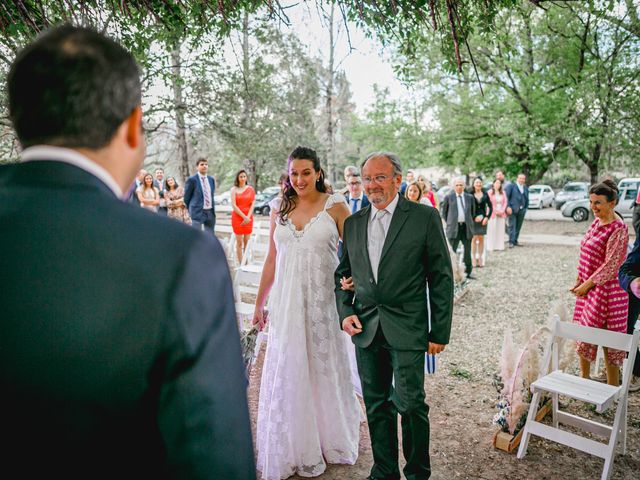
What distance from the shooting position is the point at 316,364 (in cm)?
353

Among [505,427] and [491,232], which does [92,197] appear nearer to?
[505,427]

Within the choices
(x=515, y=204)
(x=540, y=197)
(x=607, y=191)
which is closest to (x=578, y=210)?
(x=540, y=197)

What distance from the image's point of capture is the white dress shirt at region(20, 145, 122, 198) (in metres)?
0.88

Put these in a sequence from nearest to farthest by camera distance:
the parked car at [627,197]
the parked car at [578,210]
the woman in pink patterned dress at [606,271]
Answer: the woman in pink patterned dress at [606,271] → the parked car at [627,197] → the parked car at [578,210]

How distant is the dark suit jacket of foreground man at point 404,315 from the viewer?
3.03m

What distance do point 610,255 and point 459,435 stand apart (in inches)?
87.6

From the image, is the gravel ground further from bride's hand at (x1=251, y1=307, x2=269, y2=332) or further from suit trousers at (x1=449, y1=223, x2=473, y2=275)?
bride's hand at (x1=251, y1=307, x2=269, y2=332)

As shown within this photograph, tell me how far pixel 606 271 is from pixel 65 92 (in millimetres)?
4835

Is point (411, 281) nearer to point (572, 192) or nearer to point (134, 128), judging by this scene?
point (134, 128)

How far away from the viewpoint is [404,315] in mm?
3031

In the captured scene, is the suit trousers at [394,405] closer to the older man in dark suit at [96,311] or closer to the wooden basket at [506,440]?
the wooden basket at [506,440]

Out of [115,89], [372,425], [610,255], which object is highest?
[115,89]

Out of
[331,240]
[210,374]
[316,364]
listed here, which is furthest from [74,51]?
[316,364]

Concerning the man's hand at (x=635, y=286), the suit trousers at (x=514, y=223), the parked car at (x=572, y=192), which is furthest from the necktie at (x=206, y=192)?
the parked car at (x=572, y=192)
